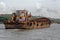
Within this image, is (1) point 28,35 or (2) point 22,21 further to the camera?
(2) point 22,21

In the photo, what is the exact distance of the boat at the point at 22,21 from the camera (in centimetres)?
2580

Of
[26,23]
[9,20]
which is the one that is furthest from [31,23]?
[9,20]

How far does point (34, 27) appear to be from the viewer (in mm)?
27359

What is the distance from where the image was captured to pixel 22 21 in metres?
26.1

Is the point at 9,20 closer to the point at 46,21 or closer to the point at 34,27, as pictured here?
the point at 34,27

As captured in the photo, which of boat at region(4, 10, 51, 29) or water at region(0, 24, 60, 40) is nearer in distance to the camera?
water at region(0, 24, 60, 40)

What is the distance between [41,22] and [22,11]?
3.14 metres

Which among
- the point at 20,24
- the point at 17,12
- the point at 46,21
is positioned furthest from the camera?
the point at 46,21

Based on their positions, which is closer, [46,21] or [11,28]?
[11,28]

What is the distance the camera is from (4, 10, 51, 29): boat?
25.8m

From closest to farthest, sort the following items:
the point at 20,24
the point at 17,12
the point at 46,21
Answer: the point at 20,24, the point at 17,12, the point at 46,21

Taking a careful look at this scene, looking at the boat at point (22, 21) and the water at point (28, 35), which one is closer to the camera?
the water at point (28, 35)

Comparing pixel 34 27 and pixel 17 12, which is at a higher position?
pixel 17 12

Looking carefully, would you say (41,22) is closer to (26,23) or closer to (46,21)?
(46,21)
